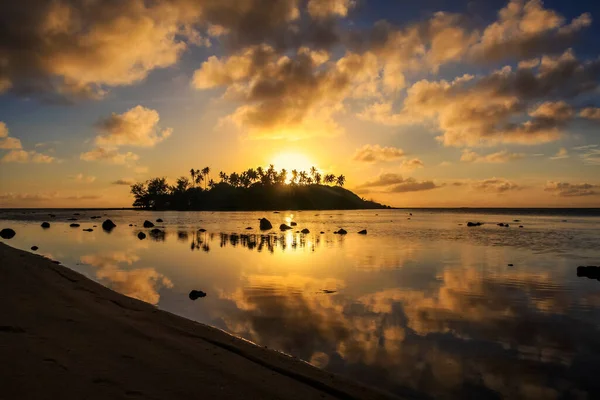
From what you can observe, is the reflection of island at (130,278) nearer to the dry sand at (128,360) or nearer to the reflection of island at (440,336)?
the reflection of island at (440,336)

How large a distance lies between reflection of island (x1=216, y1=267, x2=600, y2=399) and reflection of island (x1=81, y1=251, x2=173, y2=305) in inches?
151

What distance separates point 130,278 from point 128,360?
15.5 metres

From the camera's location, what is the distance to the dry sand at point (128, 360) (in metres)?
6.21

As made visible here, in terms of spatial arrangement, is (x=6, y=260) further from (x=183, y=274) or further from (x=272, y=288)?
(x=272, y=288)

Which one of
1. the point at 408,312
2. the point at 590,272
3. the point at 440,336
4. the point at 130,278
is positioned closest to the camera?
the point at 440,336

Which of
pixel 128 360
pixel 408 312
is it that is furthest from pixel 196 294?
pixel 128 360

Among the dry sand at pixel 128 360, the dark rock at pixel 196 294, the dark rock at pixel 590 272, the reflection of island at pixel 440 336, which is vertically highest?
the dry sand at pixel 128 360

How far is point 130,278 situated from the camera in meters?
21.7

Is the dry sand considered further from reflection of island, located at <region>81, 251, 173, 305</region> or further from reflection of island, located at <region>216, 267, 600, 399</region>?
reflection of island, located at <region>81, 251, 173, 305</region>

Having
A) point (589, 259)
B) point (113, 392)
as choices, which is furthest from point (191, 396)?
point (589, 259)

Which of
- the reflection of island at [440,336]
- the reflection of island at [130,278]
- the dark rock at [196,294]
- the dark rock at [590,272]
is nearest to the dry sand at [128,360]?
the reflection of island at [440,336]

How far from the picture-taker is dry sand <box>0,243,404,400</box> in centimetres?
621

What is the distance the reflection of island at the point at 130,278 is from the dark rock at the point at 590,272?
79.4 feet

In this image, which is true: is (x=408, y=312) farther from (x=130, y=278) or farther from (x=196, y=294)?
(x=130, y=278)
